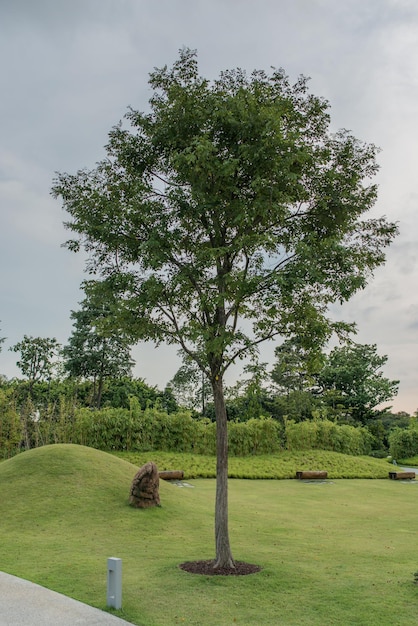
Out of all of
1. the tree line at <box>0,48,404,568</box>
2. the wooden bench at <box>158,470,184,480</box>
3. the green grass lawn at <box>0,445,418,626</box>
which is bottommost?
the green grass lawn at <box>0,445,418,626</box>

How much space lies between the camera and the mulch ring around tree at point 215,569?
698 centimetres

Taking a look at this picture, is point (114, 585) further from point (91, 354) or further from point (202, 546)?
point (91, 354)

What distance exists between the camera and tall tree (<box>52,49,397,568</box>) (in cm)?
711

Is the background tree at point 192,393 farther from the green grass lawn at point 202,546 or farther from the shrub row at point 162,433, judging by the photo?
the green grass lawn at point 202,546

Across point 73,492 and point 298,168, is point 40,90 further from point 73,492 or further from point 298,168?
point 73,492

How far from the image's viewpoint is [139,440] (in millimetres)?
22219

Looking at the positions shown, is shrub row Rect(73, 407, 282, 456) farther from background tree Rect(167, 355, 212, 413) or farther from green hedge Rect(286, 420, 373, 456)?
background tree Rect(167, 355, 212, 413)

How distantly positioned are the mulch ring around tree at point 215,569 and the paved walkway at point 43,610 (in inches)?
80.4

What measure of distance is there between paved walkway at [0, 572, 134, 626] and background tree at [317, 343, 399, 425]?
34083 mm

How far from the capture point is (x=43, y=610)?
513cm

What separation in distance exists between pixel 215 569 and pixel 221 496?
0.92m

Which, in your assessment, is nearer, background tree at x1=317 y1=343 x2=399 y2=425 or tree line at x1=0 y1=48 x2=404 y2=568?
tree line at x1=0 y1=48 x2=404 y2=568

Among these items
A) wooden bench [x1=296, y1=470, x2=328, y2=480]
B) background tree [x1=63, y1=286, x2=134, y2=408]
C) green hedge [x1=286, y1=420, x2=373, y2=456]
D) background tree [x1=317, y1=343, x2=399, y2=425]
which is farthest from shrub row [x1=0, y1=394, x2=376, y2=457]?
background tree [x1=317, y1=343, x2=399, y2=425]

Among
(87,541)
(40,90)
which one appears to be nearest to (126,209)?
(40,90)
